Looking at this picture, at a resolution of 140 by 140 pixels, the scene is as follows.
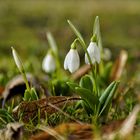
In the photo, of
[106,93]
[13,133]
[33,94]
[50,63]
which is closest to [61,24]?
[50,63]

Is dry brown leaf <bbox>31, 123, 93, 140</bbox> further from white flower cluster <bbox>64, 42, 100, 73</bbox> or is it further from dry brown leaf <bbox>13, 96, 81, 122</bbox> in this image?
white flower cluster <bbox>64, 42, 100, 73</bbox>

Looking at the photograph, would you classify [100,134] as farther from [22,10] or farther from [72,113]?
[22,10]

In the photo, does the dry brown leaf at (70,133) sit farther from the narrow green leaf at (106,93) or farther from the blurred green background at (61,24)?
the blurred green background at (61,24)

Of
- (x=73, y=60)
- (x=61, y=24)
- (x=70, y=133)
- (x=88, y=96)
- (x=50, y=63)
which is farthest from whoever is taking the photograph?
(x=61, y=24)

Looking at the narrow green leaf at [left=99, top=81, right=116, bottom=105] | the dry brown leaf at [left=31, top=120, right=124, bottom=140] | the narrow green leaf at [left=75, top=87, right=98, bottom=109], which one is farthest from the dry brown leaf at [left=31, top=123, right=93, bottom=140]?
the narrow green leaf at [left=99, top=81, right=116, bottom=105]

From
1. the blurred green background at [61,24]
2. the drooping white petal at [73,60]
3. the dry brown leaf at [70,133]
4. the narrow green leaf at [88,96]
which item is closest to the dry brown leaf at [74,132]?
the dry brown leaf at [70,133]

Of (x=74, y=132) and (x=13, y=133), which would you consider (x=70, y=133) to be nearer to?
(x=74, y=132)

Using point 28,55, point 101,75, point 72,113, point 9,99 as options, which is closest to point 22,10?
point 28,55

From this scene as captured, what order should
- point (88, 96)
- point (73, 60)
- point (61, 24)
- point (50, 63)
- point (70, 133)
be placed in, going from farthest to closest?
1. point (61, 24)
2. point (50, 63)
3. point (73, 60)
4. point (88, 96)
5. point (70, 133)
